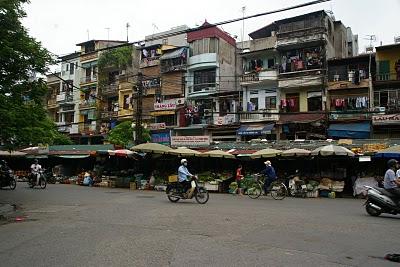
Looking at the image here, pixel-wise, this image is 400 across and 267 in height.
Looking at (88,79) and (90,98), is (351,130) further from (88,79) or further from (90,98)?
(88,79)

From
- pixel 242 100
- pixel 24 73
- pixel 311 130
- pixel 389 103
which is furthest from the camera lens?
pixel 242 100

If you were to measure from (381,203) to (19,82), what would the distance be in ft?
47.3

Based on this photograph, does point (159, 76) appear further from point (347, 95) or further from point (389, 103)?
point (389, 103)

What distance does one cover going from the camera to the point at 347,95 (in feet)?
114

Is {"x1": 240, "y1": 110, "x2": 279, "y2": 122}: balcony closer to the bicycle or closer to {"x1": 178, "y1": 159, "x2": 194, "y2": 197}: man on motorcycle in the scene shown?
the bicycle

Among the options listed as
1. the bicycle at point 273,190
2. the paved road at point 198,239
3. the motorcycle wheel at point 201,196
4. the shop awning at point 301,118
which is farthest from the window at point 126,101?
the paved road at point 198,239

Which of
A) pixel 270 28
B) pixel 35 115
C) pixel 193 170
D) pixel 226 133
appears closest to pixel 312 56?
pixel 270 28

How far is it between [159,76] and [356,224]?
37338 mm

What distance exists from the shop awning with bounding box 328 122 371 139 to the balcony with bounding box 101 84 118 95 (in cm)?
2712

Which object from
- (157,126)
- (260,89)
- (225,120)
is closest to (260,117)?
(260,89)

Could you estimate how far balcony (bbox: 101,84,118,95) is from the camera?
2010 inches

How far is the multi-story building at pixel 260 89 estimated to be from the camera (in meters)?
37.5

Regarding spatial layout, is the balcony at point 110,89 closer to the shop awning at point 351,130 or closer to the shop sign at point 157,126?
the shop sign at point 157,126

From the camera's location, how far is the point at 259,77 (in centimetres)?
3862
